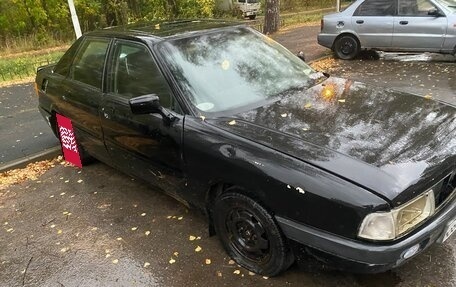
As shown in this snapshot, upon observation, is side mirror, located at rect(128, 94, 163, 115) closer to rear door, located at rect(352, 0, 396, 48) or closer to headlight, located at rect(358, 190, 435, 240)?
headlight, located at rect(358, 190, 435, 240)

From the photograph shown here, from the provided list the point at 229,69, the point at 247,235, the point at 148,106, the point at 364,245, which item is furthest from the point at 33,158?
the point at 364,245

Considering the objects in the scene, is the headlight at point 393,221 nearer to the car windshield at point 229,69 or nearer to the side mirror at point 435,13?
the car windshield at point 229,69

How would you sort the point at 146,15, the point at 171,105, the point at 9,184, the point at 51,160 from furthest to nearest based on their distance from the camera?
1. the point at 146,15
2. the point at 51,160
3. the point at 9,184
4. the point at 171,105

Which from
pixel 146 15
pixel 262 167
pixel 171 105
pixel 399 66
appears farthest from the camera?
pixel 146 15

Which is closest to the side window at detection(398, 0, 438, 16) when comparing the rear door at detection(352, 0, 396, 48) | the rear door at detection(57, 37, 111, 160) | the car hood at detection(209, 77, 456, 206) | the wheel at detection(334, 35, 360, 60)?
the rear door at detection(352, 0, 396, 48)

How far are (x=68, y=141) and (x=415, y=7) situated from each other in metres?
7.83

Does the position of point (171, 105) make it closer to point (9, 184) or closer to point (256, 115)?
point (256, 115)

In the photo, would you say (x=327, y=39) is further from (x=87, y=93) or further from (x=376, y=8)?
(x=87, y=93)

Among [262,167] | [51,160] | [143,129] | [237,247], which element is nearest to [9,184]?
[51,160]

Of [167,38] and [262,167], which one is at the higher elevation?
[167,38]

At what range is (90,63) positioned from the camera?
4.39m

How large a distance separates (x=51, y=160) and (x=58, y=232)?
6.45ft

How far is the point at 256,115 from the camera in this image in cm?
319

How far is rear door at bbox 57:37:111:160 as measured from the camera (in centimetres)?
417
